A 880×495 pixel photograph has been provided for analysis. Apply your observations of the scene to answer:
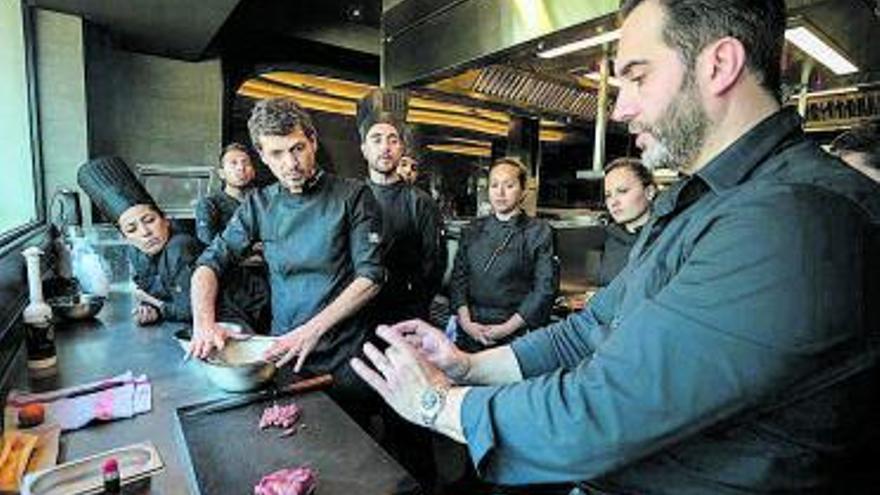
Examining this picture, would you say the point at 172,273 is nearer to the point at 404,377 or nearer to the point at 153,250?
the point at 153,250

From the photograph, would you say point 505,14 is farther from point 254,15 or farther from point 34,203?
point 34,203

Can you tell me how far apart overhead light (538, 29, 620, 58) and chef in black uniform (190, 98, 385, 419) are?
1503 mm

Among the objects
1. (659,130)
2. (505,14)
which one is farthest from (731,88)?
(505,14)

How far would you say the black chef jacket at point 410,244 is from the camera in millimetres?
2736

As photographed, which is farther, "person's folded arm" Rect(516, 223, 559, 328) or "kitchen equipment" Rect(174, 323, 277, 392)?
"person's folded arm" Rect(516, 223, 559, 328)

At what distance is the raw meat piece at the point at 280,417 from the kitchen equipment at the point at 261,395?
0.10 m

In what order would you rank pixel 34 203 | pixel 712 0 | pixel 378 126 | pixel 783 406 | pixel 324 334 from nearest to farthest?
pixel 783 406 → pixel 712 0 → pixel 324 334 → pixel 378 126 → pixel 34 203

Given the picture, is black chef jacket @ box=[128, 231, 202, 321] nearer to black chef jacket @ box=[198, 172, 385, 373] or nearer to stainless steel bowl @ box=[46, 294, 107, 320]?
stainless steel bowl @ box=[46, 294, 107, 320]

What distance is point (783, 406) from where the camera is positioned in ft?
2.39

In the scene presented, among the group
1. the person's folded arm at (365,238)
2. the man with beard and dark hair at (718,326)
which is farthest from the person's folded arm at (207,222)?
the man with beard and dark hair at (718,326)

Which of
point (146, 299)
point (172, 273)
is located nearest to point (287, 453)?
point (172, 273)

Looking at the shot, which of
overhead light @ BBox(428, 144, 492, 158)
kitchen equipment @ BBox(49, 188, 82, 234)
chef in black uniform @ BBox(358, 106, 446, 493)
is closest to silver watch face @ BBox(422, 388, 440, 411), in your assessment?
chef in black uniform @ BBox(358, 106, 446, 493)

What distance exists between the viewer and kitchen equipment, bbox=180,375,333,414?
4.27 feet

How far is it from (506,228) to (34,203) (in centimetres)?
366
